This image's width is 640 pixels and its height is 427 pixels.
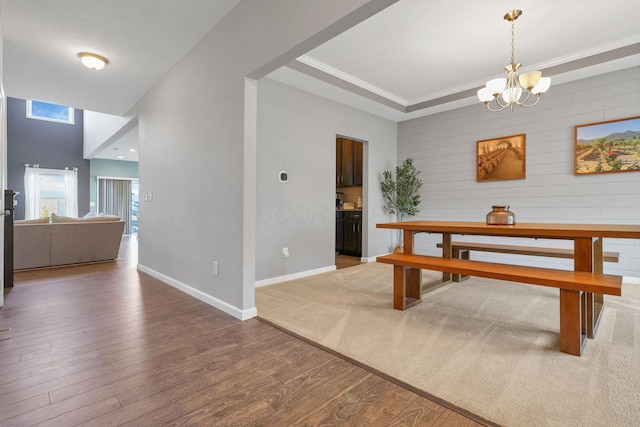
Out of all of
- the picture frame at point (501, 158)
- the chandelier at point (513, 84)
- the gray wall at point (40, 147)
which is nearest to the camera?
the chandelier at point (513, 84)

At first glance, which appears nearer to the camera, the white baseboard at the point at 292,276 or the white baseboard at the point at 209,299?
the white baseboard at the point at 209,299

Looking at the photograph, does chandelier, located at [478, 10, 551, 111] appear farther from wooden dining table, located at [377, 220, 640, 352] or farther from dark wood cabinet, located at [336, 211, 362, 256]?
dark wood cabinet, located at [336, 211, 362, 256]

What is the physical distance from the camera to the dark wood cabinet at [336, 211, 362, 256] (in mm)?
5375

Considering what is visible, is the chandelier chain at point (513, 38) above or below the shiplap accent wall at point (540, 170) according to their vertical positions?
above

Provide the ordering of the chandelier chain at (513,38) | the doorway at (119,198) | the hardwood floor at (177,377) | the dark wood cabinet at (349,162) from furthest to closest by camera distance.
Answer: the doorway at (119,198), the dark wood cabinet at (349,162), the chandelier chain at (513,38), the hardwood floor at (177,377)

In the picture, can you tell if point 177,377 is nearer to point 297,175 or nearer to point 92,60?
point 297,175

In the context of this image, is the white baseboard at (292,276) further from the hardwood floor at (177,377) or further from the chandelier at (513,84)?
the chandelier at (513,84)

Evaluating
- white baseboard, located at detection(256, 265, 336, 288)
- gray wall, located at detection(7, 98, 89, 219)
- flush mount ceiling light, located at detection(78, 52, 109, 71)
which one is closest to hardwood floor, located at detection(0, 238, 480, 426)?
white baseboard, located at detection(256, 265, 336, 288)

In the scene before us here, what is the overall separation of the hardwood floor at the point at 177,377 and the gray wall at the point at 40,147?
825 centimetres

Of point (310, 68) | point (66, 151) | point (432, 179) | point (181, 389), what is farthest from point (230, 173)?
point (66, 151)

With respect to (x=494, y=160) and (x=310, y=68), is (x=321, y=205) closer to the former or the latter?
(x=310, y=68)

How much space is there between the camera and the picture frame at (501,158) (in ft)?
14.1

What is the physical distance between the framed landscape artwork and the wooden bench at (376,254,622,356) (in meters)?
2.45

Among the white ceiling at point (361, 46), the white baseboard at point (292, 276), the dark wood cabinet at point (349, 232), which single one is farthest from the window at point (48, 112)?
the white baseboard at point (292, 276)
